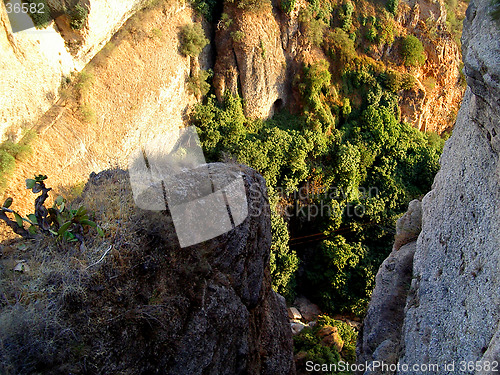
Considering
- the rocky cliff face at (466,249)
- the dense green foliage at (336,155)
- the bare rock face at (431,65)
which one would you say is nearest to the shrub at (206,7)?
the dense green foliage at (336,155)

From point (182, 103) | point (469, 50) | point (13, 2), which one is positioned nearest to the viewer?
point (469, 50)

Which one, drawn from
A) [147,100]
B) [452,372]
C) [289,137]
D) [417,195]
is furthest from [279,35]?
[452,372]

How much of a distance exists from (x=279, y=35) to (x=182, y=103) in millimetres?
6923

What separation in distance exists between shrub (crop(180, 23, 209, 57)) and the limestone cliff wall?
10.3 ft

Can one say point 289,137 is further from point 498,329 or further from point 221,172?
point 498,329

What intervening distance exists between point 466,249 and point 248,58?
14886 millimetres

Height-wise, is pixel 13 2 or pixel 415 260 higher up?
pixel 13 2

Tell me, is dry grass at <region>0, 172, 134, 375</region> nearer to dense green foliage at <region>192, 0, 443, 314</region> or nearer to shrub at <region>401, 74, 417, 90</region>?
dense green foliage at <region>192, 0, 443, 314</region>

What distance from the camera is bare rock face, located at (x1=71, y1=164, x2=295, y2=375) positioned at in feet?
17.3

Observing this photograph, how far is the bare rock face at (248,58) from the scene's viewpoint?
1761cm

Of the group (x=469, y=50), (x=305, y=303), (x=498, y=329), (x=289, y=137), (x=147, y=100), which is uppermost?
(x=469, y=50)

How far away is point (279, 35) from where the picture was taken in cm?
1908

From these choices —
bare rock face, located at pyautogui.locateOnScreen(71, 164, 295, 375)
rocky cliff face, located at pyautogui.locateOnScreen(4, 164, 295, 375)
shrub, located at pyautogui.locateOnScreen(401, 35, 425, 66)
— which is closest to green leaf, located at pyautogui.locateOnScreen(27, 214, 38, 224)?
rocky cliff face, located at pyautogui.locateOnScreen(4, 164, 295, 375)

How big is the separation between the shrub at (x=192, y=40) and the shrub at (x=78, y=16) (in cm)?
472
